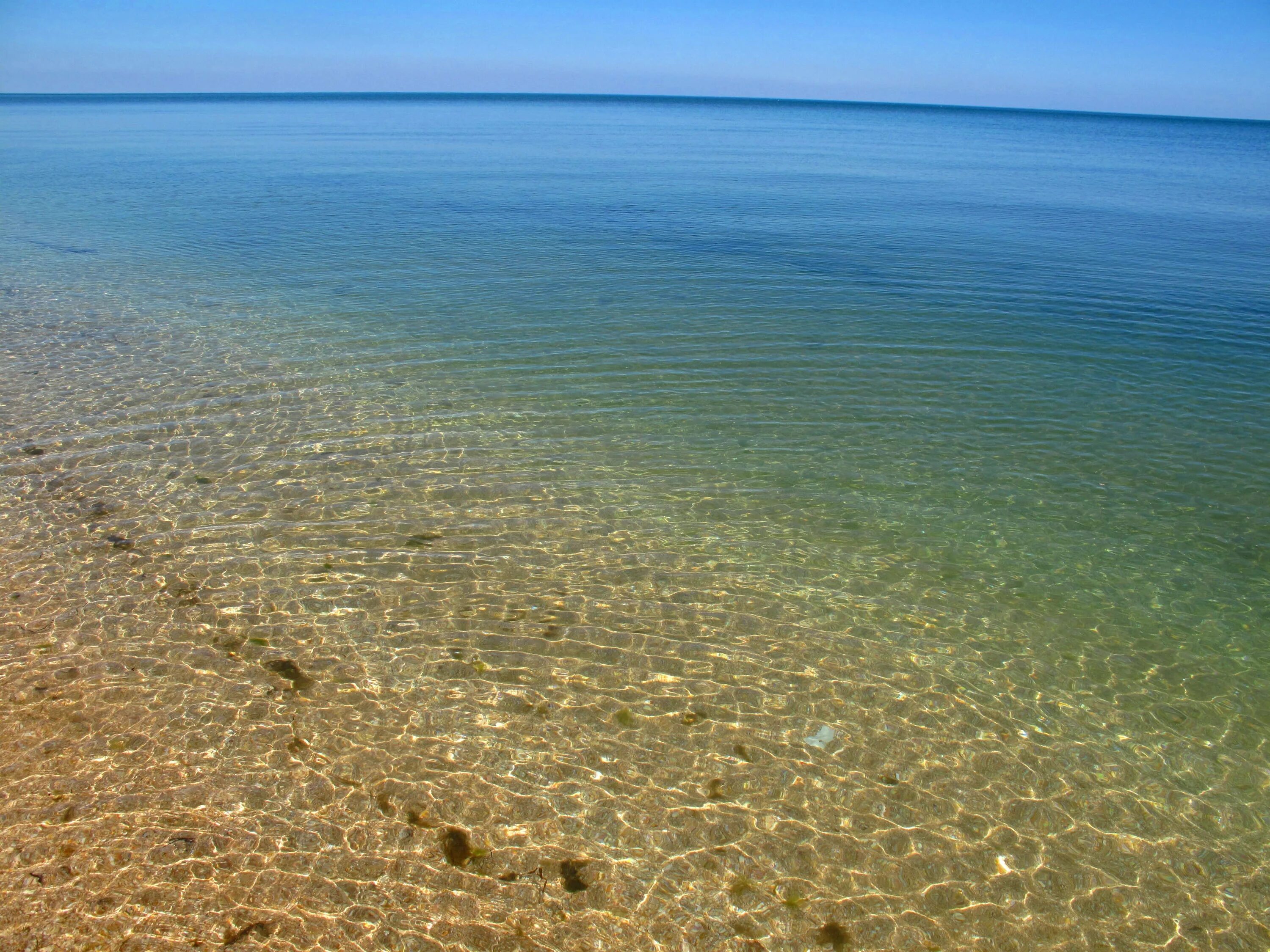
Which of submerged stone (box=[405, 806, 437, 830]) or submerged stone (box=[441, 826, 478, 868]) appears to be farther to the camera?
submerged stone (box=[405, 806, 437, 830])

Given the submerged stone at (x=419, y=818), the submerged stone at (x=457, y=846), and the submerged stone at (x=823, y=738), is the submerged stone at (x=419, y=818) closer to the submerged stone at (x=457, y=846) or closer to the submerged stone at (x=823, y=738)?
the submerged stone at (x=457, y=846)

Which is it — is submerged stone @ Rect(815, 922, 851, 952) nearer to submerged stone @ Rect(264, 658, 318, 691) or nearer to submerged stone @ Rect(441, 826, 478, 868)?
submerged stone @ Rect(441, 826, 478, 868)

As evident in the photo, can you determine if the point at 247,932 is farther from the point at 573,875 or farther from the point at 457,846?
the point at 573,875

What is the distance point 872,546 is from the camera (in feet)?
26.6

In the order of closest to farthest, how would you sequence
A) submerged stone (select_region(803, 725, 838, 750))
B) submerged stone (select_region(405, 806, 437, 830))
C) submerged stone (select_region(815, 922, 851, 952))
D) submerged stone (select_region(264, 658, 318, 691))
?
submerged stone (select_region(815, 922, 851, 952)) < submerged stone (select_region(405, 806, 437, 830)) < submerged stone (select_region(803, 725, 838, 750)) < submerged stone (select_region(264, 658, 318, 691))

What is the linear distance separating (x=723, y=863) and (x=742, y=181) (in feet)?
111

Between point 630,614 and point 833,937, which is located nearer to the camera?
point 833,937

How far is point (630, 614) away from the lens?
703 cm

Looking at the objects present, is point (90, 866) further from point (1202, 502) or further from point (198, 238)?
point (198, 238)

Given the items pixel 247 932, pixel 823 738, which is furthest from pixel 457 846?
pixel 823 738

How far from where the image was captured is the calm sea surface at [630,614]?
15.3ft

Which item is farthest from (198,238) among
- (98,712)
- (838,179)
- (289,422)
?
(838,179)

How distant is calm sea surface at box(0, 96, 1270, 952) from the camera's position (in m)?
4.66

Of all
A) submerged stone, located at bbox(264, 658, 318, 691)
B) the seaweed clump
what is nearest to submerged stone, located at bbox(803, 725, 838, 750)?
the seaweed clump
